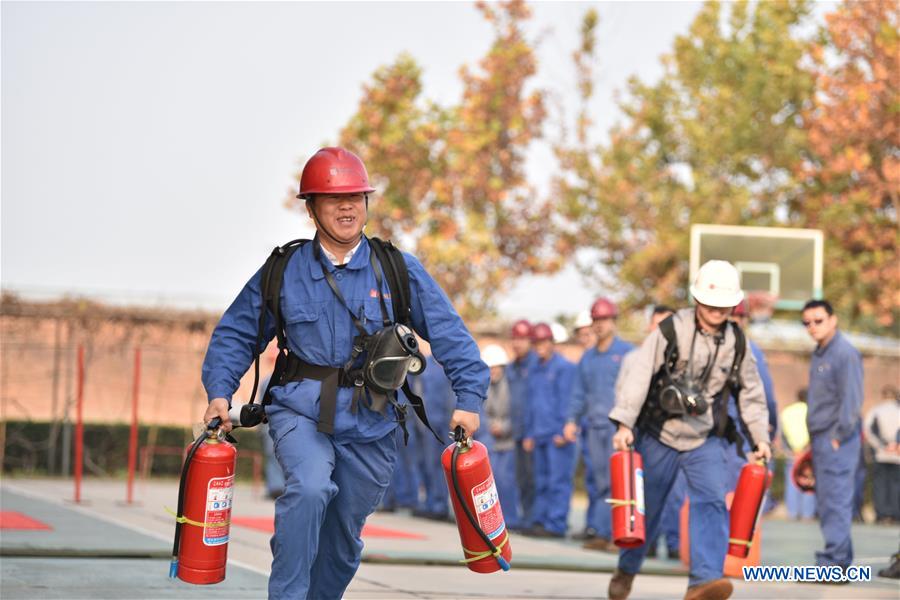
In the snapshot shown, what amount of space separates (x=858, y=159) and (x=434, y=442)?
15.2 m

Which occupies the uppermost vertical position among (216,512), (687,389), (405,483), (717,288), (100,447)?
(717,288)

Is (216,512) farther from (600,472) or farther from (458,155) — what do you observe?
(458,155)

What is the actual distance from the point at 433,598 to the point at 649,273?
2499 cm

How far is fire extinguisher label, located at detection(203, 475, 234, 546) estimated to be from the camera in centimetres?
618

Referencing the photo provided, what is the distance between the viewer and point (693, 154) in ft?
112

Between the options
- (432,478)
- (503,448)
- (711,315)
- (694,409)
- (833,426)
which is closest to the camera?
(694,409)

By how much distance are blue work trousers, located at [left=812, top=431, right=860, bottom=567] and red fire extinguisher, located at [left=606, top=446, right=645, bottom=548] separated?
10.5ft

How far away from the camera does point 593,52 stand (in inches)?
1372

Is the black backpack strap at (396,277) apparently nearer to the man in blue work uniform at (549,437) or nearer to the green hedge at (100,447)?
the man in blue work uniform at (549,437)

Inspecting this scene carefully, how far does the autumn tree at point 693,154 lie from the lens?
108ft

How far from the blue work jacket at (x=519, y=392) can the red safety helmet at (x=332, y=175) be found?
10.4 metres

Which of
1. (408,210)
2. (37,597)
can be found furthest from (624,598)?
(408,210)

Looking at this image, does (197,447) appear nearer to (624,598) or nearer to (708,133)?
(624,598)

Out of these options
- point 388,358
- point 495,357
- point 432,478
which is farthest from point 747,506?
point 432,478
